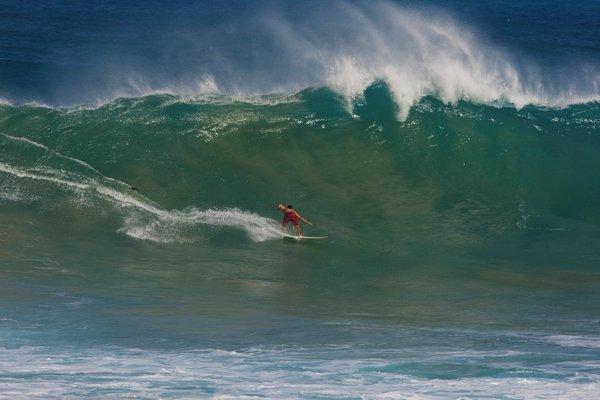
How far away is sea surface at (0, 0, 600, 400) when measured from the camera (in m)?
11.0

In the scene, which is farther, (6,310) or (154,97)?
(154,97)

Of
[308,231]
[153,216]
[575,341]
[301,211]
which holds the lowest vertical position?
[575,341]

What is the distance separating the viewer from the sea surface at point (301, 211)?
435 inches

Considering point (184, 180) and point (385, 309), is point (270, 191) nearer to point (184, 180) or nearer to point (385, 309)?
point (184, 180)

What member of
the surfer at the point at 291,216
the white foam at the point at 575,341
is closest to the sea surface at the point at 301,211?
the white foam at the point at 575,341

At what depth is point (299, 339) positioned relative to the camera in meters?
12.2

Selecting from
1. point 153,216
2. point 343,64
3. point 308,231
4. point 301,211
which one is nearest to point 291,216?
point 308,231

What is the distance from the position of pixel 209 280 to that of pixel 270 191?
504 cm

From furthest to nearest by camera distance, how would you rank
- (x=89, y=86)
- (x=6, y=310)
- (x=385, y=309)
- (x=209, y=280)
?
1. (x=89, y=86)
2. (x=209, y=280)
3. (x=385, y=309)
4. (x=6, y=310)

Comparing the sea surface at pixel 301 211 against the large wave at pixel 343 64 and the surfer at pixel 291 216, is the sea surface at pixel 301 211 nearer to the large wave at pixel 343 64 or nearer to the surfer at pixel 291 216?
the large wave at pixel 343 64

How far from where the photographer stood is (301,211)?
19438 mm

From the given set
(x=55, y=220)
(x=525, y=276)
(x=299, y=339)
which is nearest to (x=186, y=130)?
(x=55, y=220)

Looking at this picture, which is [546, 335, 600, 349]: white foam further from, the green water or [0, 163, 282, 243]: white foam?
[0, 163, 282, 243]: white foam

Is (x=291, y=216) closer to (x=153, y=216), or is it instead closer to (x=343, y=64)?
(x=153, y=216)
